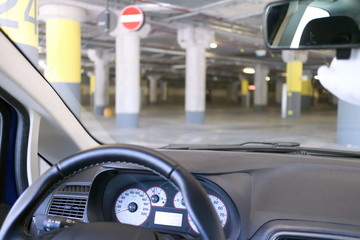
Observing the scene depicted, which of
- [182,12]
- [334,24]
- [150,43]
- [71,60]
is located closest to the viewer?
[334,24]

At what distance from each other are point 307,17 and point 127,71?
12.2 meters

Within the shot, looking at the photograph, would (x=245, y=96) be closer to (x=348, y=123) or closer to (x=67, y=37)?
(x=348, y=123)

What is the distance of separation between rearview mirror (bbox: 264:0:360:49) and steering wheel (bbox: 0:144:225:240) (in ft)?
2.21

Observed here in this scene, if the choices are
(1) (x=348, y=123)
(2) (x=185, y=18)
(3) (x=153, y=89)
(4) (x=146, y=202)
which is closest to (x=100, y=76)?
(2) (x=185, y=18)

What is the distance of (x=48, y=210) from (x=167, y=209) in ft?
1.93

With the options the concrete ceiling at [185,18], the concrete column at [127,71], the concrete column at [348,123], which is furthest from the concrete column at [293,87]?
the concrete column at [348,123]

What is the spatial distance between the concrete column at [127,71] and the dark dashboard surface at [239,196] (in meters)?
11.5

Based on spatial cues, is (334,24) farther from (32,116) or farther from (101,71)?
(101,71)

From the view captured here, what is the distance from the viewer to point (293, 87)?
66.5 feet

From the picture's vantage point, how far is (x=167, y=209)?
6.10 feet

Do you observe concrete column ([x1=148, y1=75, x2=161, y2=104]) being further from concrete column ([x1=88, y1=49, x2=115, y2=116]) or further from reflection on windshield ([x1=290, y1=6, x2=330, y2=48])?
reflection on windshield ([x1=290, y1=6, x2=330, y2=48])

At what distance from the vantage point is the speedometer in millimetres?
1864

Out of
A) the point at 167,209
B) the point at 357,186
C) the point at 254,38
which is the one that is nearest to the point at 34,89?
the point at 167,209

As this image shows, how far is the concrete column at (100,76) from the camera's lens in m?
21.7
